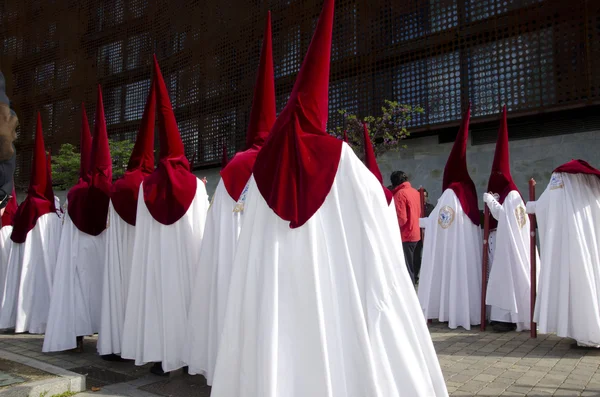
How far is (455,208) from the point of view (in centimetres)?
759

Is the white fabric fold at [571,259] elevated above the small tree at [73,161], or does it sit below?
below

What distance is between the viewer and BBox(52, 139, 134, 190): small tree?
752 inches

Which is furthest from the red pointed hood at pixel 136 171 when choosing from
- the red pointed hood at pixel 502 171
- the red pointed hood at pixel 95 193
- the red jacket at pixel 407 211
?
the red pointed hood at pixel 502 171

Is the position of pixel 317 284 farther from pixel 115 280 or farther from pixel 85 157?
pixel 85 157

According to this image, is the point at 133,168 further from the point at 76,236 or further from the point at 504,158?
the point at 504,158

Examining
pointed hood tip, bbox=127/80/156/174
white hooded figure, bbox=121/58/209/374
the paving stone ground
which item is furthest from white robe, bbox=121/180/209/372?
pointed hood tip, bbox=127/80/156/174

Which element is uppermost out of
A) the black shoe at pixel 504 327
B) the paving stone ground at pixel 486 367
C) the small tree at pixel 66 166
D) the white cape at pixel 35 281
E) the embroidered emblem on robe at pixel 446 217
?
the small tree at pixel 66 166

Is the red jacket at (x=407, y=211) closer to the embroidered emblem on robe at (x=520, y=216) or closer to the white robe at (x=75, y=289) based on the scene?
the embroidered emblem on robe at (x=520, y=216)

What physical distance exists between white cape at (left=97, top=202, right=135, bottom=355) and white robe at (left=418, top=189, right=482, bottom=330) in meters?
4.47

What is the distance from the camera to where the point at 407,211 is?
27.6 feet

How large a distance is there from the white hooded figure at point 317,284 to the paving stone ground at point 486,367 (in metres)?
1.54

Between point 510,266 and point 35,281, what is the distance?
22.1 ft

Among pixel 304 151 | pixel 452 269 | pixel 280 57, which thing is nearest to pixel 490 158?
pixel 452 269

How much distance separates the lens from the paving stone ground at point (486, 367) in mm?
4164
